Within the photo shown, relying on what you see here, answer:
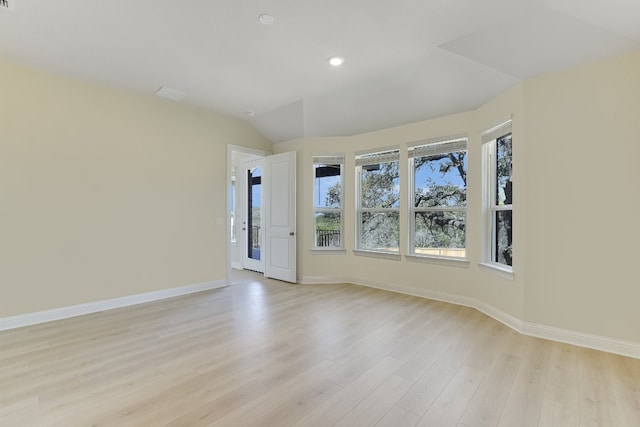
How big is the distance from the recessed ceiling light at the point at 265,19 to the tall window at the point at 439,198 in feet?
8.92

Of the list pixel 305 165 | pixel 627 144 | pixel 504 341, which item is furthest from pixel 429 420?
pixel 305 165

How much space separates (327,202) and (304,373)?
3.36 m

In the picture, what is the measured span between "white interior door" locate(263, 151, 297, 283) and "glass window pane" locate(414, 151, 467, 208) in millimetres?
2032

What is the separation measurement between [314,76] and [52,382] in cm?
368

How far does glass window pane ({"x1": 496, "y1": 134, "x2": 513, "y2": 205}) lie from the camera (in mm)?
3504

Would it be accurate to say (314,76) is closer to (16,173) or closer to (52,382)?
(16,173)

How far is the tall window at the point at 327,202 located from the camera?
530 cm

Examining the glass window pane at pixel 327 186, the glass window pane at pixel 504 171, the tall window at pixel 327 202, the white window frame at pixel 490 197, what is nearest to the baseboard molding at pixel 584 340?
the white window frame at pixel 490 197

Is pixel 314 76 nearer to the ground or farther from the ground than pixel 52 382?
farther from the ground

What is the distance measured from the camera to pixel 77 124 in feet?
12.2

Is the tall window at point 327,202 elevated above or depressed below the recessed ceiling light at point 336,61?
below

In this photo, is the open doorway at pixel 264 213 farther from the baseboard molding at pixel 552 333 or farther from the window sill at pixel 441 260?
the baseboard molding at pixel 552 333

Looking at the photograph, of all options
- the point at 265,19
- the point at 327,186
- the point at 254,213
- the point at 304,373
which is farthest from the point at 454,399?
the point at 254,213

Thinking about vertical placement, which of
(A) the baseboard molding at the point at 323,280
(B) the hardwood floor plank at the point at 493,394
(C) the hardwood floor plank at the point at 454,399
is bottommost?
(B) the hardwood floor plank at the point at 493,394
